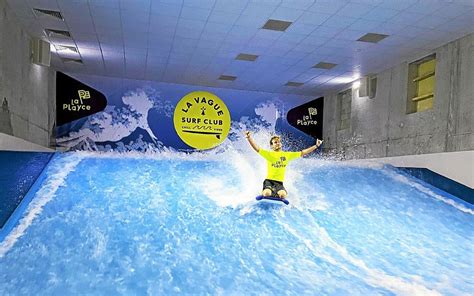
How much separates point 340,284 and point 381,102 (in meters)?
8.51

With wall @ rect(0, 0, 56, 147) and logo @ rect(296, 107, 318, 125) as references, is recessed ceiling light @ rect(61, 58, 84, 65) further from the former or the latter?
logo @ rect(296, 107, 318, 125)

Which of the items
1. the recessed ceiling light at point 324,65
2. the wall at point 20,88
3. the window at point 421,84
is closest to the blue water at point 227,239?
the wall at point 20,88

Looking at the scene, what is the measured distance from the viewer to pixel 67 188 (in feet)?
16.2

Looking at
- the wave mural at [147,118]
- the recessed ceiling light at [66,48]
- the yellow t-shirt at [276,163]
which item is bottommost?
the yellow t-shirt at [276,163]

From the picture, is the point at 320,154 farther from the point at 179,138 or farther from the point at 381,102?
the point at 179,138

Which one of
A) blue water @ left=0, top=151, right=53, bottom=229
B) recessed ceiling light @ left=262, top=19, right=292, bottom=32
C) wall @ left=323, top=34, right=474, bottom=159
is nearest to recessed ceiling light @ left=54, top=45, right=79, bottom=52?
recessed ceiling light @ left=262, top=19, right=292, bottom=32

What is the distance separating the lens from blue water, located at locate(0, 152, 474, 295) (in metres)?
3.08

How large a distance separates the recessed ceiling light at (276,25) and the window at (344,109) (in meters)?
5.63

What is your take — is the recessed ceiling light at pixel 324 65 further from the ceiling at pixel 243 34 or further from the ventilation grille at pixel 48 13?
the ventilation grille at pixel 48 13

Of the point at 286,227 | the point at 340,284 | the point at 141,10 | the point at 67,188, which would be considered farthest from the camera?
the point at 141,10

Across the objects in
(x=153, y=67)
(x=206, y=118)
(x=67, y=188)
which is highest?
(x=153, y=67)

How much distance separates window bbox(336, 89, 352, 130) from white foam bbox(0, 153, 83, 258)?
8.64 meters

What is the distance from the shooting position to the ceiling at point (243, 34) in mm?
6746

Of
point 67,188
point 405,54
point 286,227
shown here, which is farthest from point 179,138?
point 286,227
